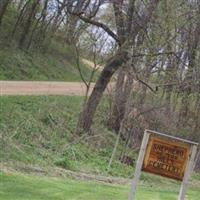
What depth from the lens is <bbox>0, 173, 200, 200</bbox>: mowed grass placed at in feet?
34.4

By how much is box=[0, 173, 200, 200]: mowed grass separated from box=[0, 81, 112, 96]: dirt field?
10.3 m

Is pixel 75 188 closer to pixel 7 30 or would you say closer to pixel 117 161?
pixel 117 161

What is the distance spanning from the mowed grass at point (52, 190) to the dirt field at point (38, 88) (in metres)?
10.3

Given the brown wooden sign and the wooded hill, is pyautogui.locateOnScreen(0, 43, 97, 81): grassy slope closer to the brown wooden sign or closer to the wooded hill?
the wooded hill

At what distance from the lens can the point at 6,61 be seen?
32469 mm

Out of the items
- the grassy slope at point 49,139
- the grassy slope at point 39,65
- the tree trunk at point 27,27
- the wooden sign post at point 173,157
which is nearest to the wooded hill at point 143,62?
the grassy slope at point 49,139

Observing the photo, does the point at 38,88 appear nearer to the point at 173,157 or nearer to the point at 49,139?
the point at 49,139

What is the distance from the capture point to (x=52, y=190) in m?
11.4

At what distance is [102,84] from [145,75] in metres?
1.75

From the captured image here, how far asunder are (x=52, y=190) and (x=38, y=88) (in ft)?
58.2

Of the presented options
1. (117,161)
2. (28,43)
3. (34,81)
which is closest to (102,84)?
(117,161)

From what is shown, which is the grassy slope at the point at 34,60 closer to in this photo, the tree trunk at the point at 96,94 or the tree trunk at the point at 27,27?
the tree trunk at the point at 27,27

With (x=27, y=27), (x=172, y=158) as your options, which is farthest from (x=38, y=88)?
(x=172, y=158)

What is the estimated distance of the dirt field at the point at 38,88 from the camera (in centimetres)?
2513
